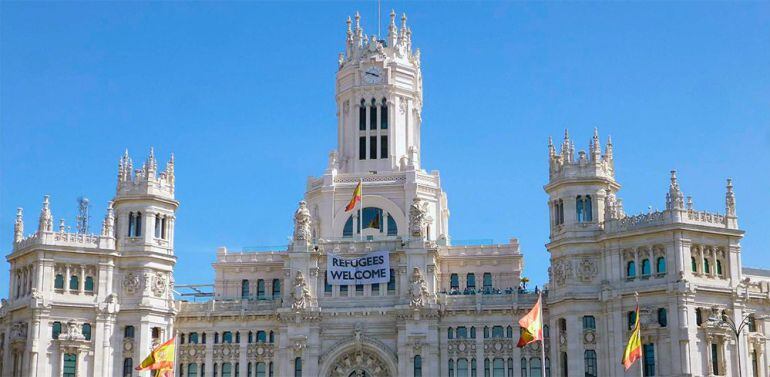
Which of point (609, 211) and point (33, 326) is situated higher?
point (609, 211)

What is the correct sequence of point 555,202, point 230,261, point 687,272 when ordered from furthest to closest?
point 230,261
point 555,202
point 687,272

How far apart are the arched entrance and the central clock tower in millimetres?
19133

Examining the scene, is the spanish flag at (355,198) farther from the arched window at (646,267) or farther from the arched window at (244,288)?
the arched window at (646,267)

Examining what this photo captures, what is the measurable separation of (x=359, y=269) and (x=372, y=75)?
22242mm

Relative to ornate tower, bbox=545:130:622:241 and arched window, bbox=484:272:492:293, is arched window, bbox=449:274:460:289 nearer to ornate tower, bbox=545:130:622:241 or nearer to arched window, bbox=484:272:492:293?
arched window, bbox=484:272:492:293

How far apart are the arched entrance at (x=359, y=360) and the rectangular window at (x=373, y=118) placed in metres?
23.3

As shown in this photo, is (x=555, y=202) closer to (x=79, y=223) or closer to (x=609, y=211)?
(x=609, y=211)

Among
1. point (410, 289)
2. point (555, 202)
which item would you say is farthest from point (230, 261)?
point (555, 202)

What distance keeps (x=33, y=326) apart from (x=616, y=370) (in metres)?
46.1

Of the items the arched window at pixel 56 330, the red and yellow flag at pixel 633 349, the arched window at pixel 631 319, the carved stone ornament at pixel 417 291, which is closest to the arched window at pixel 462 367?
the carved stone ornament at pixel 417 291

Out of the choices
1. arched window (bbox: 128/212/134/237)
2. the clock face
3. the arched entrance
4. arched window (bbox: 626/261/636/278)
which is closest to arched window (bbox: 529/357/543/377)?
arched window (bbox: 626/261/636/278)

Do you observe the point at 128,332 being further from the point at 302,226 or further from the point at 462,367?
the point at 462,367

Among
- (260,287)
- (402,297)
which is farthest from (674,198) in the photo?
(260,287)

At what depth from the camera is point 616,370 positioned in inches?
3858
